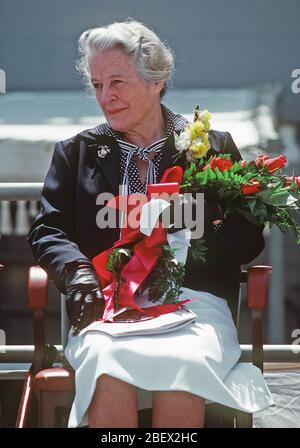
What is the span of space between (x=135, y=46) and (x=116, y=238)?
717 mm

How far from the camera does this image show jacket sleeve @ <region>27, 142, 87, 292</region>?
127 inches

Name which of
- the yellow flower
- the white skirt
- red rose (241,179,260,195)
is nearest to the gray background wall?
the yellow flower

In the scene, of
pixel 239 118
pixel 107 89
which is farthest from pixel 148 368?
pixel 239 118

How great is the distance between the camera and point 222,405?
298 centimetres

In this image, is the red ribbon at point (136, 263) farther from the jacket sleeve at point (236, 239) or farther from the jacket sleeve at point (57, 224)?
the jacket sleeve at point (236, 239)

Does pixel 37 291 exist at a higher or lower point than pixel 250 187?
lower

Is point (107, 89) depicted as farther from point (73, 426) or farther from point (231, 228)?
point (73, 426)

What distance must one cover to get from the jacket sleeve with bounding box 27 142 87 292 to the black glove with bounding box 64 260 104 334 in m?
0.09

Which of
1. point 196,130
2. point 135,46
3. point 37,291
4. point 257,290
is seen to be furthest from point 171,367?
point 135,46

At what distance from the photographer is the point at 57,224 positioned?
340cm

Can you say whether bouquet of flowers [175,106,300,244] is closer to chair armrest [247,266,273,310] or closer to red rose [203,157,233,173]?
red rose [203,157,233,173]

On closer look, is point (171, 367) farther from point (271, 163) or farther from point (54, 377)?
point (271, 163)

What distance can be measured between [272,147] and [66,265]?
6.13 metres

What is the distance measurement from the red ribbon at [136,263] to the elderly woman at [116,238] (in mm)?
53
